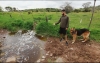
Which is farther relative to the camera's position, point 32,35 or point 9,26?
point 9,26

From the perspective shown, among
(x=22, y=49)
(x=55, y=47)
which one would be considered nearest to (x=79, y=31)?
(x=55, y=47)

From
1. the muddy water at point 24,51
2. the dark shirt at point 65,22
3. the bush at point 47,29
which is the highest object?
the dark shirt at point 65,22

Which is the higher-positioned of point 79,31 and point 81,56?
point 79,31

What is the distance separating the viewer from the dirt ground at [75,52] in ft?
26.7

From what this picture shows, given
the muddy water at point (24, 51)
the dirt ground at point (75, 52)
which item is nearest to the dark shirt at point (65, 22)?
the dirt ground at point (75, 52)

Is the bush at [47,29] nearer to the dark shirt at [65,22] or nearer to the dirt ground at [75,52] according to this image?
the dirt ground at [75,52]

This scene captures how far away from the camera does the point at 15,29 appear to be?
1609 cm

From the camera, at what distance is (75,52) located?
355 inches

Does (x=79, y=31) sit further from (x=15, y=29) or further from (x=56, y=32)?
(x=15, y=29)

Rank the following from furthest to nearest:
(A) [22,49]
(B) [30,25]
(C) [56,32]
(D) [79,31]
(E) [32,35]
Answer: (B) [30,25] → (E) [32,35] → (C) [56,32] → (D) [79,31] → (A) [22,49]

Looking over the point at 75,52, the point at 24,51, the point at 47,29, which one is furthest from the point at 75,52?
the point at 47,29

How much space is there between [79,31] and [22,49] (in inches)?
180

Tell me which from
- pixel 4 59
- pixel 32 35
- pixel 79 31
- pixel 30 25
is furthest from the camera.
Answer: pixel 30 25

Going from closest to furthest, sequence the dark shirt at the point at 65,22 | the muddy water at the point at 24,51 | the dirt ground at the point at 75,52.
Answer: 1. the dirt ground at the point at 75,52
2. the muddy water at the point at 24,51
3. the dark shirt at the point at 65,22
